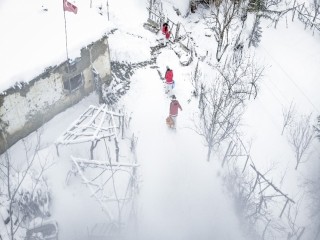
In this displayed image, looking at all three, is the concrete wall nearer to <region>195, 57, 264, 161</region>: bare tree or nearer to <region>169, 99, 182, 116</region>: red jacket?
<region>169, 99, 182, 116</region>: red jacket

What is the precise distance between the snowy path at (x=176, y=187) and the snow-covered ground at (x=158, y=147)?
0.12 ft

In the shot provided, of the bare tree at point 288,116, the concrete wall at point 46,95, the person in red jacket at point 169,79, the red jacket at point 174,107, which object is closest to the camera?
the concrete wall at point 46,95

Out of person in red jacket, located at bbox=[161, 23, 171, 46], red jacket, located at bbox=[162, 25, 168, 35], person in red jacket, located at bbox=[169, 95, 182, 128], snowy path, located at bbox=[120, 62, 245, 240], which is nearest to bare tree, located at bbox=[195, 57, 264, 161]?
snowy path, located at bbox=[120, 62, 245, 240]

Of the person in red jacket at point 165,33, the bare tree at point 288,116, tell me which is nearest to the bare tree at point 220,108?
the bare tree at point 288,116

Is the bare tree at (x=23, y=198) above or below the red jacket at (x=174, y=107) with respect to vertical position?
below

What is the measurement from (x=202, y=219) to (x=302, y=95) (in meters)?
10.1

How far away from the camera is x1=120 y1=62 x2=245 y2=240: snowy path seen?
14914 mm

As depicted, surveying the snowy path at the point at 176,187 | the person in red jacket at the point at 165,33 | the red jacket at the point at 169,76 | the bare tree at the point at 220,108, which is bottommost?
the snowy path at the point at 176,187

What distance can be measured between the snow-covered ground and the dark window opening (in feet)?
2.84

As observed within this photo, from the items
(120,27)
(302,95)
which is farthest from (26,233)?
(302,95)

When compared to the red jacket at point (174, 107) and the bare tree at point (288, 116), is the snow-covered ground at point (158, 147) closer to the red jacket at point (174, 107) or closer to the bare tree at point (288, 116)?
the bare tree at point (288, 116)

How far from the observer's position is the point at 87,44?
15.4 metres

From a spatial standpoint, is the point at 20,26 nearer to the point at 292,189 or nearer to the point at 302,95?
the point at 292,189

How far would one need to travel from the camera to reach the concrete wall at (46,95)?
1397 centimetres
